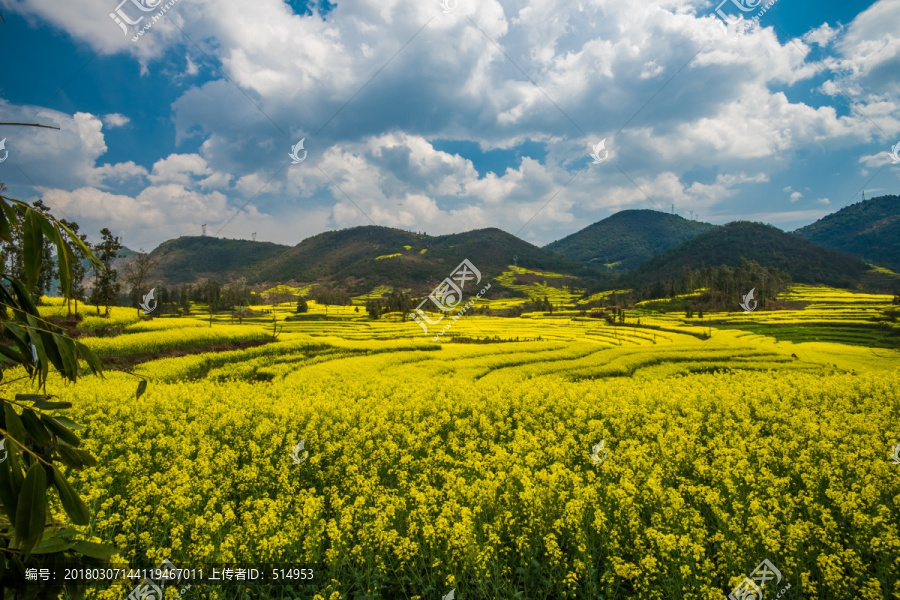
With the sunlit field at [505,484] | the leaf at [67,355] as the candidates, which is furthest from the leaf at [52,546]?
the sunlit field at [505,484]

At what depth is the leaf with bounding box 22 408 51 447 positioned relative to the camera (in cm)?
A: 156

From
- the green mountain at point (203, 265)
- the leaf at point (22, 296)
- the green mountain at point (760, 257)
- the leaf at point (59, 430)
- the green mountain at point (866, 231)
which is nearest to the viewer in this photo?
the leaf at point (59, 430)

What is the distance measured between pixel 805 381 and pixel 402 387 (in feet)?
47.2

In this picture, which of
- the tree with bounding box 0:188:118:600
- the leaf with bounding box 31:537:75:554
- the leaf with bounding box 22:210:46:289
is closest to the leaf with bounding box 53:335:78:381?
the tree with bounding box 0:188:118:600

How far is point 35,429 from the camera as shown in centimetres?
158

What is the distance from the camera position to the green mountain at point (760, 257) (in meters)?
79.6

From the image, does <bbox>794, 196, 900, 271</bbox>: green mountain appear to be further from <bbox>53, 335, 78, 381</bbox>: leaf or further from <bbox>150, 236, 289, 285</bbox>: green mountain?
<bbox>150, 236, 289, 285</bbox>: green mountain

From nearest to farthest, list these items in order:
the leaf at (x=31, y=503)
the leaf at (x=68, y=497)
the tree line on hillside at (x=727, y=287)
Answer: the leaf at (x=31, y=503) → the leaf at (x=68, y=497) → the tree line on hillside at (x=727, y=287)

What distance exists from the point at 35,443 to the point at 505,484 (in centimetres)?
629

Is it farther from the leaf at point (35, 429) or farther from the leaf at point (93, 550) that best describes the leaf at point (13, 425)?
the leaf at point (93, 550)

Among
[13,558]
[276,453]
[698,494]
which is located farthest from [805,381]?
[13,558]

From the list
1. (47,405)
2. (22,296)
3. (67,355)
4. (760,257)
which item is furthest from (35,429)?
(760,257)

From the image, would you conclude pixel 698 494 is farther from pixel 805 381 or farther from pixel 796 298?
pixel 796 298

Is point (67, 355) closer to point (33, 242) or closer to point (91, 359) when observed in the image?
point (91, 359)
